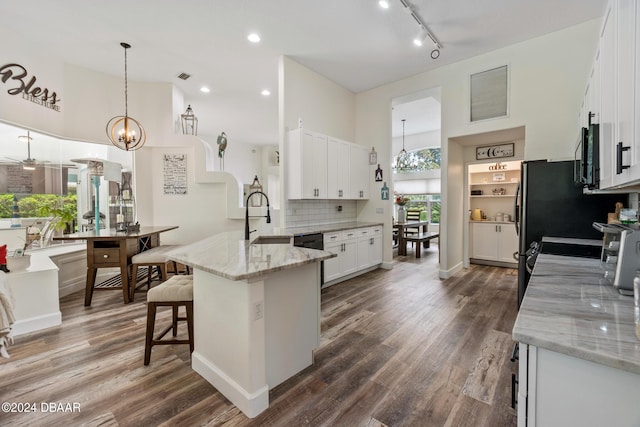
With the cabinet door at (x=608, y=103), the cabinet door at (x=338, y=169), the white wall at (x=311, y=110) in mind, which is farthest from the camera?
the cabinet door at (x=338, y=169)

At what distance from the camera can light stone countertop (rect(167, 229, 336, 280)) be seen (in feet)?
5.15

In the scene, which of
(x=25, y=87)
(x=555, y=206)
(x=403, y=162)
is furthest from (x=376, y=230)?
(x=25, y=87)

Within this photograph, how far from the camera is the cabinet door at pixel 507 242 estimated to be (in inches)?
203

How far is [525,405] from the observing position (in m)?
0.97

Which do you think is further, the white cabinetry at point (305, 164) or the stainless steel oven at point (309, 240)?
the white cabinetry at point (305, 164)

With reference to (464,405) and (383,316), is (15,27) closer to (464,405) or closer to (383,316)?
(383,316)

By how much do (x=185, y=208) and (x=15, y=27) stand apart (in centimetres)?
309

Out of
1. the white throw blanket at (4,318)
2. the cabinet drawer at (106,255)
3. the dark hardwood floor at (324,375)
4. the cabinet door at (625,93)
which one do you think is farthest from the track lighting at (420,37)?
the cabinet drawer at (106,255)

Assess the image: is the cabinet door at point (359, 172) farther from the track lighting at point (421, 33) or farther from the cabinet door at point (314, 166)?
the track lighting at point (421, 33)

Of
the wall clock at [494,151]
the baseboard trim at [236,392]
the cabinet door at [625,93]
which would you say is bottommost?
the baseboard trim at [236,392]

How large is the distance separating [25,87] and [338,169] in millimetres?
4349

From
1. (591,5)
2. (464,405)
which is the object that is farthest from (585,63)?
(464,405)

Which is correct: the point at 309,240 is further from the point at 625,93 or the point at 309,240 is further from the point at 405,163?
the point at 405,163

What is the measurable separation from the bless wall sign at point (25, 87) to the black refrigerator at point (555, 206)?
607 cm
